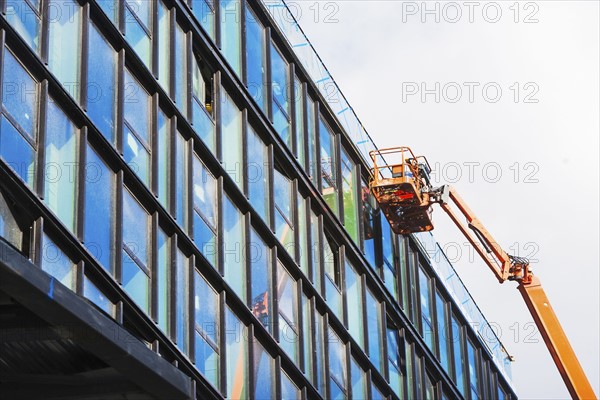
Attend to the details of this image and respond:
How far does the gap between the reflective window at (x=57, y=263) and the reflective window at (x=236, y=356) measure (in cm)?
640

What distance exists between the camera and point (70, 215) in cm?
2862

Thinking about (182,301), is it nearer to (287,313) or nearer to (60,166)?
(60,166)

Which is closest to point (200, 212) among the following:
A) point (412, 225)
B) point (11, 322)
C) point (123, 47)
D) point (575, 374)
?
point (123, 47)

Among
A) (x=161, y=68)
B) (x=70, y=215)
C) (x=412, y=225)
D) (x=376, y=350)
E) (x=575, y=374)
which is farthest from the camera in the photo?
(x=575, y=374)

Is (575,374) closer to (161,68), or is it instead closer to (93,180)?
(161,68)

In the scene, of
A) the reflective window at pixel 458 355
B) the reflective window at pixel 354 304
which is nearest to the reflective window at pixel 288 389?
the reflective window at pixel 354 304

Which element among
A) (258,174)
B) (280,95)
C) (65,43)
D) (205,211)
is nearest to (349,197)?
(280,95)

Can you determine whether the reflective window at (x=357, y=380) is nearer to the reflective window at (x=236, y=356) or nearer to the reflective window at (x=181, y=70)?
the reflective window at (x=236, y=356)

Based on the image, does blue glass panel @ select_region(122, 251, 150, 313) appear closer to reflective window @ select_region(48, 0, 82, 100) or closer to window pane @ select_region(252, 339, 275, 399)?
reflective window @ select_region(48, 0, 82, 100)

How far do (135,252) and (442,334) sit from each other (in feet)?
64.9

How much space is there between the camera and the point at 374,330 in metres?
43.1

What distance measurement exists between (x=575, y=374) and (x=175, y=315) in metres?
25.8

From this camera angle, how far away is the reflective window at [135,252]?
3038cm

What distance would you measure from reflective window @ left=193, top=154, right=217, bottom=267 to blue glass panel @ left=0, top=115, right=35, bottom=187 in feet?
21.7
